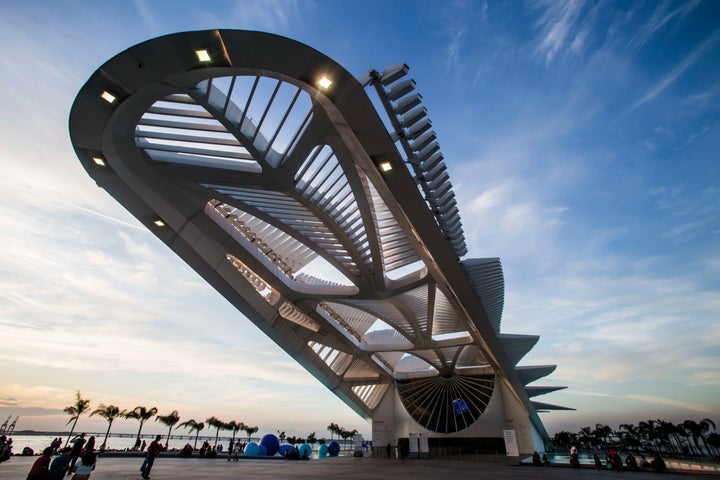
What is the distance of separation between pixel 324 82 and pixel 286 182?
13.2 ft

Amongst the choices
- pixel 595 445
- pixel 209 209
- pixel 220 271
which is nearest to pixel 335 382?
pixel 220 271

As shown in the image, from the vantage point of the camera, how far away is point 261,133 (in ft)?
30.9

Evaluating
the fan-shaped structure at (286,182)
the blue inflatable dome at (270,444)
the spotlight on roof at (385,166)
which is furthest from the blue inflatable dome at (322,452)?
the spotlight on roof at (385,166)

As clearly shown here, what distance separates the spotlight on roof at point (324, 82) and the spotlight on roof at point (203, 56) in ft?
6.49

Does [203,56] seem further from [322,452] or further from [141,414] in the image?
[141,414]

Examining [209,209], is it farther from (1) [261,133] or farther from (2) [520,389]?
(2) [520,389]

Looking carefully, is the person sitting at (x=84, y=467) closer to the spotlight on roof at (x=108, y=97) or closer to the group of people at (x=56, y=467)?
the group of people at (x=56, y=467)

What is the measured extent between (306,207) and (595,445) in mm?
122821

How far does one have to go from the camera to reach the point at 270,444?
25047mm

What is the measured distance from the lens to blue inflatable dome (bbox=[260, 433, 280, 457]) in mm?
24792

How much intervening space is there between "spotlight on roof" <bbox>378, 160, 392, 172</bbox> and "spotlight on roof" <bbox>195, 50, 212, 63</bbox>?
389cm

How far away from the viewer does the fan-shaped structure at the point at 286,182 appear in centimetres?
674

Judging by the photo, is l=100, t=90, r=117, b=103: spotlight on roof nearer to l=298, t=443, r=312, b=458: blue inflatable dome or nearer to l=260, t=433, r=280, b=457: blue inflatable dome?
l=298, t=443, r=312, b=458: blue inflatable dome

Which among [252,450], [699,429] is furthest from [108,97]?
[699,429]
